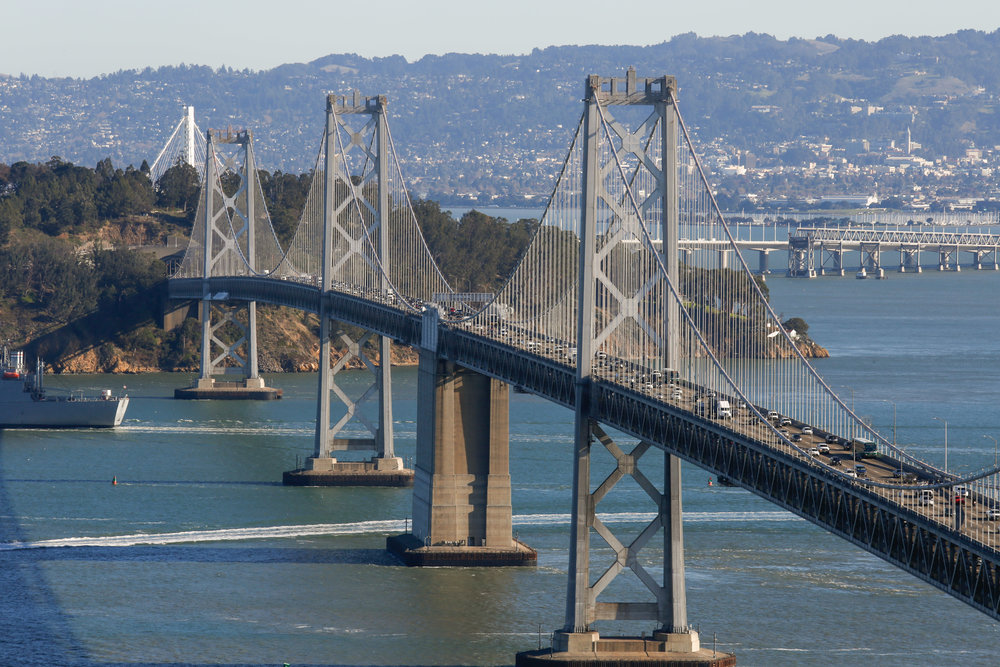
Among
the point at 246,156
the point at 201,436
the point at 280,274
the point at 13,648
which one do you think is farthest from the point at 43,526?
the point at 246,156

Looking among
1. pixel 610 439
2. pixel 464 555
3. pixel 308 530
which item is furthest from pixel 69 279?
pixel 610 439

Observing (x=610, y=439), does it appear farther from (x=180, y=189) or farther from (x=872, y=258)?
(x=872, y=258)

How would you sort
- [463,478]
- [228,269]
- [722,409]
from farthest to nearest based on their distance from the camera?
[228,269]
[463,478]
[722,409]

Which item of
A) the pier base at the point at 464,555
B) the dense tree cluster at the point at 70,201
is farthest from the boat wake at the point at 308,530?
the dense tree cluster at the point at 70,201

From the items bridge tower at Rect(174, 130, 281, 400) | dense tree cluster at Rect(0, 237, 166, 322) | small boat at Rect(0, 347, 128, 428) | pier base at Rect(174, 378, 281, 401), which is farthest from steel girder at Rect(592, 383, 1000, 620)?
dense tree cluster at Rect(0, 237, 166, 322)

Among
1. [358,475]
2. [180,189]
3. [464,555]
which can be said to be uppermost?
[180,189]

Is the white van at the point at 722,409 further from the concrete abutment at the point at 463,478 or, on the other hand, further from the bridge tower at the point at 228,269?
the bridge tower at the point at 228,269

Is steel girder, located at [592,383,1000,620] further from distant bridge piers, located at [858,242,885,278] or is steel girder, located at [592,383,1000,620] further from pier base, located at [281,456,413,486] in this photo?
distant bridge piers, located at [858,242,885,278]
